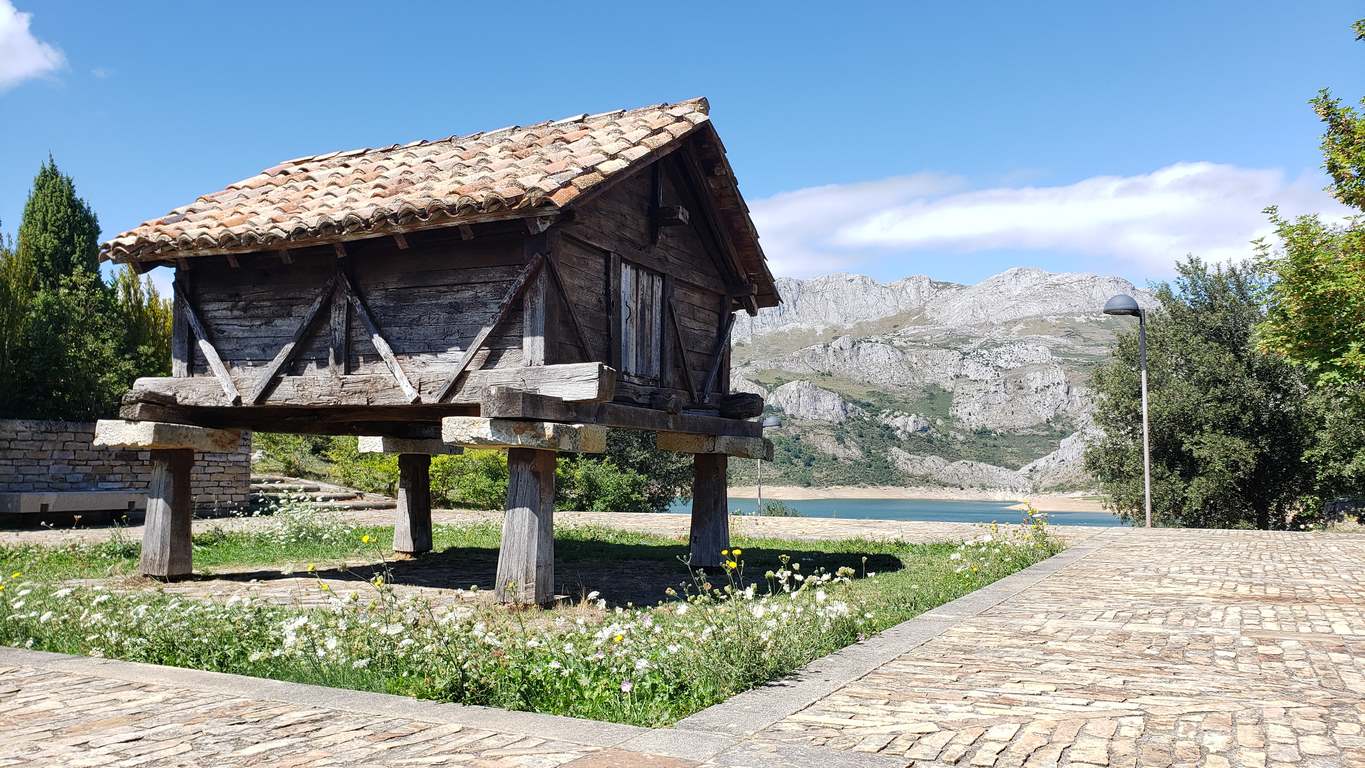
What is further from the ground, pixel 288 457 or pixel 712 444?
pixel 712 444

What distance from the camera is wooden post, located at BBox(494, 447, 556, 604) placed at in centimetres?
834

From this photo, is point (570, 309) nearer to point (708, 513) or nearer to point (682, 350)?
point (682, 350)

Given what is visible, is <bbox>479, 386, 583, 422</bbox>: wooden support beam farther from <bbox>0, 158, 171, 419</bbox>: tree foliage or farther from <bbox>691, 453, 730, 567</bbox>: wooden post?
<bbox>0, 158, 171, 419</bbox>: tree foliage

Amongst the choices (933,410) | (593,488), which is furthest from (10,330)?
(933,410)

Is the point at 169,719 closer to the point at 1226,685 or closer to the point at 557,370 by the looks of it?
the point at 557,370

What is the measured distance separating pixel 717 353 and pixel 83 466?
15.0 metres

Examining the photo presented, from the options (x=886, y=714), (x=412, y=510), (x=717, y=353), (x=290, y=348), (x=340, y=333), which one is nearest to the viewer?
(x=886, y=714)

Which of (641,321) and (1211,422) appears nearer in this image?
(641,321)

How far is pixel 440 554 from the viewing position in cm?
1448

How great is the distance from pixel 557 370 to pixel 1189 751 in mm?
5531

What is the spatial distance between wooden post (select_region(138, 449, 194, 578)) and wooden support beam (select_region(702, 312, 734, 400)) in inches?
228

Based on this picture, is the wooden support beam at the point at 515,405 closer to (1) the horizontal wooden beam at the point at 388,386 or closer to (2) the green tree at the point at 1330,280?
(1) the horizontal wooden beam at the point at 388,386

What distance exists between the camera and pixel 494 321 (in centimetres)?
868

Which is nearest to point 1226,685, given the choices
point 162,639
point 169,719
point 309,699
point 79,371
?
point 309,699
